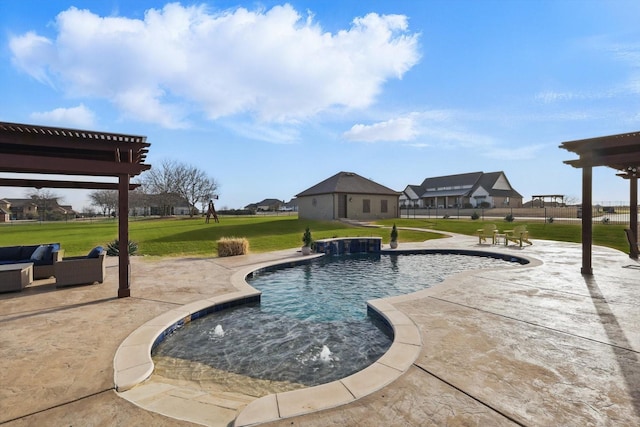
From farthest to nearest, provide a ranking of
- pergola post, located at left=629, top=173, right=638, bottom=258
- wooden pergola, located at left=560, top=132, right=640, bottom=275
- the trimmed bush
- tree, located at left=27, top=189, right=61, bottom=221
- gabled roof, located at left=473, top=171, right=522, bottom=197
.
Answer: tree, located at left=27, top=189, right=61, bottom=221
gabled roof, located at left=473, top=171, right=522, bottom=197
the trimmed bush
pergola post, located at left=629, top=173, right=638, bottom=258
wooden pergola, located at left=560, top=132, right=640, bottom=275

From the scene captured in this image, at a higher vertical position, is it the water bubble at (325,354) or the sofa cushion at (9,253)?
the sofa cushion at (9,253)

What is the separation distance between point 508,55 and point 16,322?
45.3 ft

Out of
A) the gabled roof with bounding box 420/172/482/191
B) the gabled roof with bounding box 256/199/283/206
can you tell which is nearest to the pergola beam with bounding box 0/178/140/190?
the gabled roof with bounding box 420/172/482/191

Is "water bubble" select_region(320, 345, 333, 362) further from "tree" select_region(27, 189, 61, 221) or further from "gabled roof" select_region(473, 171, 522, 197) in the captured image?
"tree" select_region(27, 189, 61, 221)

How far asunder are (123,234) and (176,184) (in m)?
53.3

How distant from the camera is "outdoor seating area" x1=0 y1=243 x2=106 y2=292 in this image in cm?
707

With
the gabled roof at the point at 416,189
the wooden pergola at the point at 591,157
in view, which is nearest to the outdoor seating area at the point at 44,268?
the wooden pergola at the point at 591,157

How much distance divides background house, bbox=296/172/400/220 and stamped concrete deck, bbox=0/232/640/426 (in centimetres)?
2330

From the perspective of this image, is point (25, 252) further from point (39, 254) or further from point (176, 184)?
point (176, 184)

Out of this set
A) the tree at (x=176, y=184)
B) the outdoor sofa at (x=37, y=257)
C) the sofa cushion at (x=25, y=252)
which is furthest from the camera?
the tree at (x=176, y=184)

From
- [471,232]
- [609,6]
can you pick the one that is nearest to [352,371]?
[609,6]

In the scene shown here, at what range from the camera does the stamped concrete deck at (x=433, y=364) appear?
2822 mm

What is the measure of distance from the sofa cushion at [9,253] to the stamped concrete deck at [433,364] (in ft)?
7.48

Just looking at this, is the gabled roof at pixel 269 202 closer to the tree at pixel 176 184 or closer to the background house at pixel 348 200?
the tree at pixel 176 184
